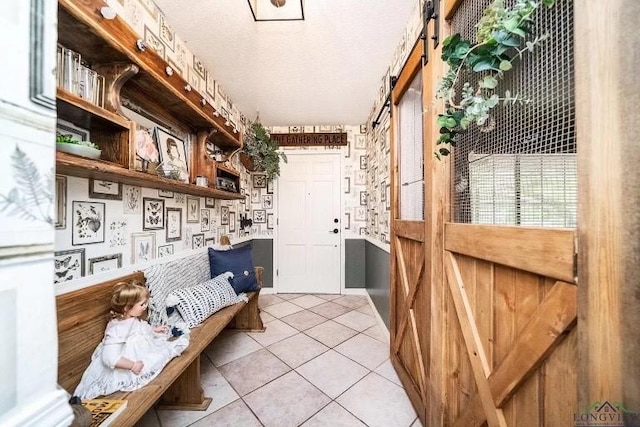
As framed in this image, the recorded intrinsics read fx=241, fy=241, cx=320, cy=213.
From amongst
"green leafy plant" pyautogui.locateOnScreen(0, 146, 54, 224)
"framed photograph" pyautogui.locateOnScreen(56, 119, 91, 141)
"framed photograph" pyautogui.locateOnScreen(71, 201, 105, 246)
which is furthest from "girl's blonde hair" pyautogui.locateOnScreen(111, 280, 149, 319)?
"green leafy plant" pyautogui.locateOnScreen(0, 146, 54, 224)

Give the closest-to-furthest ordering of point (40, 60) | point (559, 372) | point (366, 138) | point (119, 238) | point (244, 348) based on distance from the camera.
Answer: point (40, 60) → point (559, 372) → point (119, 238) → point (244, 348) → point (366, 138)

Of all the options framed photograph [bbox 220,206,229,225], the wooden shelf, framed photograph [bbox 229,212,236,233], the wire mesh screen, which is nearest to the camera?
the wire mesh screen

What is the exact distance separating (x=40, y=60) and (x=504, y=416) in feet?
4.92

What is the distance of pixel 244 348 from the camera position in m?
2.08

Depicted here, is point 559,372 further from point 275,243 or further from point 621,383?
point 275,243

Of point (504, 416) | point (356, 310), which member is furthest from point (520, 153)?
point (356, 310)

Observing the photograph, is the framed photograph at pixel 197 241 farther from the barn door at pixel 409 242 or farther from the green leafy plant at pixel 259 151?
the barn door at pixel 409 242

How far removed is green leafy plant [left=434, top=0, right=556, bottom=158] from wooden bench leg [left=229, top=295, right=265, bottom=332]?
225 cm

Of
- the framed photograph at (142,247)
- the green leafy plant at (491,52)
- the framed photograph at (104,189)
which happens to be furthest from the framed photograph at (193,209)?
the green leafy plant at (491,52)

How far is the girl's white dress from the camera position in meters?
1.07

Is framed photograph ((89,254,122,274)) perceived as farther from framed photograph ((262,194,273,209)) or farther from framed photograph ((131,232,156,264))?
framed photograph ((262,194,273,209))

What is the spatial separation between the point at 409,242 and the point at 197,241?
183 centimetres

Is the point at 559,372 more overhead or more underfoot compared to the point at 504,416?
more overhead

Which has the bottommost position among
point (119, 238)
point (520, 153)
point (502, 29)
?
point (119, 238)
